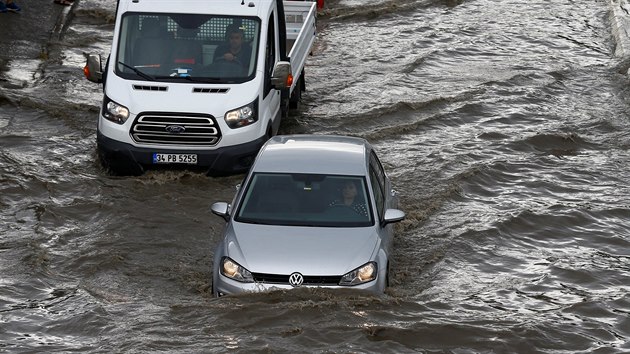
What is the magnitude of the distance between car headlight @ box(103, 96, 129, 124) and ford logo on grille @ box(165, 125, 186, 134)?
1.69 feet

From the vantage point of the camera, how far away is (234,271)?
1108 centimetres

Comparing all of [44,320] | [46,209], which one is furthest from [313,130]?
[44,320]

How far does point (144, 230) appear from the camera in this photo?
14.4 metres

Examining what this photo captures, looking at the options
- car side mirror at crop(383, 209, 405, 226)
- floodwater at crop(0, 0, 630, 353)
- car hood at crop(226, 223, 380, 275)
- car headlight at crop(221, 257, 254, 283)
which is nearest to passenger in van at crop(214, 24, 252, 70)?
floodwater at crop(0, 0, 630, 353)

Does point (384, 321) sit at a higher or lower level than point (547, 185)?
higher


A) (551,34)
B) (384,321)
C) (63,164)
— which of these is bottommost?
(551,34)

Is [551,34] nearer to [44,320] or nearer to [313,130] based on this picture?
[313,130]

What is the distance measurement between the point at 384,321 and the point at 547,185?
6488 mm

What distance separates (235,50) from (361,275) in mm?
6099

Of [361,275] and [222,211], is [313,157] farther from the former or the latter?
[361,275]

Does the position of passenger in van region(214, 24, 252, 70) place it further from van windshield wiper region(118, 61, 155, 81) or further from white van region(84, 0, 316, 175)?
van windshield wiper region(118, 61, 155, 81)

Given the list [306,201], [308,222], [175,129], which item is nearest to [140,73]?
[175,129]

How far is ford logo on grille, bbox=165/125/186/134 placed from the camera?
1558 cm

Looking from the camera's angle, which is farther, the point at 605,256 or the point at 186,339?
the point at 605,256
